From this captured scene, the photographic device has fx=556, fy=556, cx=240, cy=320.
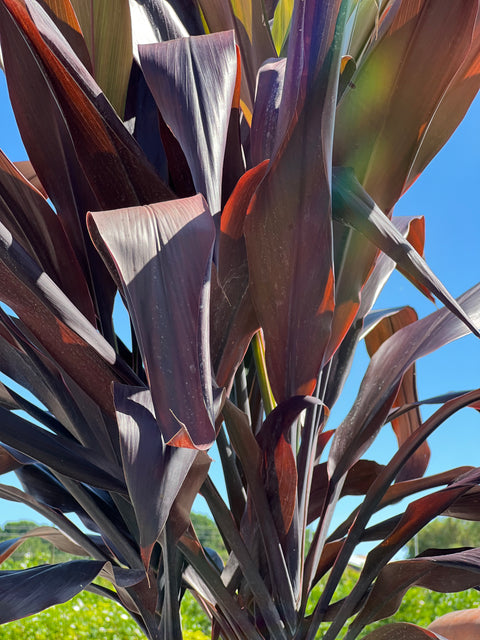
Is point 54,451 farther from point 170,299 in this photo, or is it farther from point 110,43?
point 110,43

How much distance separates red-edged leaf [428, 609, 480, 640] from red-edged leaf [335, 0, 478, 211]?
1.73 ft

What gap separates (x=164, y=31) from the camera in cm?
71

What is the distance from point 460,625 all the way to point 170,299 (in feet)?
1.96

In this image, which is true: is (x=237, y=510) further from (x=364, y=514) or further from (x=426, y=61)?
(x=426, y=61)

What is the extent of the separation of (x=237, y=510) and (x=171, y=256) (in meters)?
0.37

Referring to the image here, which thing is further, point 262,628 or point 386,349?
point 386,349

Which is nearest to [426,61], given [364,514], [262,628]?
[364,514]

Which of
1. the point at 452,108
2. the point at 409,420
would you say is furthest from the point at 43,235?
the point at 409,420

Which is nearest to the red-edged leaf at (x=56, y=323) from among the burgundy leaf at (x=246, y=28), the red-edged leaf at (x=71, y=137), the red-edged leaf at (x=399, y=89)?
the red-edged leaf at (x=71, y=137)

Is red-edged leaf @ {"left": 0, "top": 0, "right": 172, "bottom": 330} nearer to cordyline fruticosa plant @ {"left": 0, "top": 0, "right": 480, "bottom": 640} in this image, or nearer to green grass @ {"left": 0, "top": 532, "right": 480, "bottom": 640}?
cordyline fruticosa plant @ {"left": 0, "top": 0, "right": 480, "bottom": 640}

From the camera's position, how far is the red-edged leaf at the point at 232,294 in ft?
1.46

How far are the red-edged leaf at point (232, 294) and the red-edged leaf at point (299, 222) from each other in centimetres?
1

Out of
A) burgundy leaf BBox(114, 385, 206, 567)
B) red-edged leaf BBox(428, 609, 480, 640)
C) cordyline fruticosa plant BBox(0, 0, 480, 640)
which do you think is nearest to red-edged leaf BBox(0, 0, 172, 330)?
cordyline fruticosa plant BBox(0, 0, 480, 640)

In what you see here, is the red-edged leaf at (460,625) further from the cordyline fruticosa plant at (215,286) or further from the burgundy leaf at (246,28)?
the burgundy leaf at (246,28)
